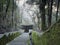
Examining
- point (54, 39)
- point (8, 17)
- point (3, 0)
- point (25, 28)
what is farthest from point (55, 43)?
point (25, 28)

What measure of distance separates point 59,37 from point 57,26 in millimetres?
390

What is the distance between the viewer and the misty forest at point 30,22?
15.5 feet

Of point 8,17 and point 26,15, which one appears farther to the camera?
point 26,15

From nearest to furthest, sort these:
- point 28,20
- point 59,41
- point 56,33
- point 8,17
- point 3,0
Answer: point 59,41
point 56,33
point 3,0
point 8,17
point 28,20

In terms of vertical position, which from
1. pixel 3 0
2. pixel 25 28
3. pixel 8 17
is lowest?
pixel 25 28

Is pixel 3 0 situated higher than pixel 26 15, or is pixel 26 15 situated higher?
pixel 3 0

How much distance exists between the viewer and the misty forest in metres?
4.71

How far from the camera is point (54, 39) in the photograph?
4039 mm

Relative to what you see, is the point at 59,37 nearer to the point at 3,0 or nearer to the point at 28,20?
the point at 3,0

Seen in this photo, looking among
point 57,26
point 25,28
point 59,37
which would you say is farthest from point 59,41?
point 25,28

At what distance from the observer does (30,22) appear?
61.4 metres

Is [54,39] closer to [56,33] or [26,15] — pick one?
[56,33]

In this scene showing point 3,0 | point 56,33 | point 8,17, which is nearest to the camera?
point 56,33

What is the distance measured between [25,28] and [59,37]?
145 ft
